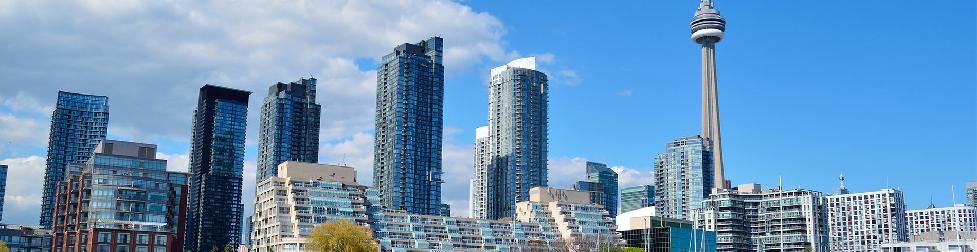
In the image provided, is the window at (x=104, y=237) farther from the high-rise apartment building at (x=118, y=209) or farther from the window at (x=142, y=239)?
the window at (x=142, y=239)

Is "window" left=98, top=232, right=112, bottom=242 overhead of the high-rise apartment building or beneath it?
beneath

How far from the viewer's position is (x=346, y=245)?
7613 inches

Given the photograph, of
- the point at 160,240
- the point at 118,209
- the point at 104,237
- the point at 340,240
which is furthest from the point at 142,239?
the point at 340,240

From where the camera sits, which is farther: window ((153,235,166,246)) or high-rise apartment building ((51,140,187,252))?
window ((153,235,166,246))

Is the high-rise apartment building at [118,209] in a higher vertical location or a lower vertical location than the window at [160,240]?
higher

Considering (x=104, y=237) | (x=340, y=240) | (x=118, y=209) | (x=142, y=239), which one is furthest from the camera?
(x=340, y=240)

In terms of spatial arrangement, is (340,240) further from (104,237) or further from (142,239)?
(104,237)

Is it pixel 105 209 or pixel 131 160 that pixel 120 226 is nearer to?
pixel 105 209

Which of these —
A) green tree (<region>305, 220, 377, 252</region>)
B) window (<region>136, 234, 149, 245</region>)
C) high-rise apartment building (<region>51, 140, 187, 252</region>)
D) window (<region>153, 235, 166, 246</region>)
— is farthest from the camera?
green tree (<region>305, 220, 377, 252</region>)

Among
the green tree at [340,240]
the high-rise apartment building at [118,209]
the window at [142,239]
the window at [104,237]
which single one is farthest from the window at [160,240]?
the green tree at [340,240]

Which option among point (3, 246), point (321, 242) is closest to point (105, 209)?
point (3, 246)

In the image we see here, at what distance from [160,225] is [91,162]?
20825 mm

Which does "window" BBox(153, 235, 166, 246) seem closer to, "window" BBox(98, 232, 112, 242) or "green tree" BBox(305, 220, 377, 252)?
"window" BBox(98, 232, 112, 242)

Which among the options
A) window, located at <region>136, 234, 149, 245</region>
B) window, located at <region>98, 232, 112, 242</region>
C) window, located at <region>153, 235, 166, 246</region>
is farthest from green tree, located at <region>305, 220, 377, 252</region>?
window, located at <region>98, 232, 112, 242</region>
